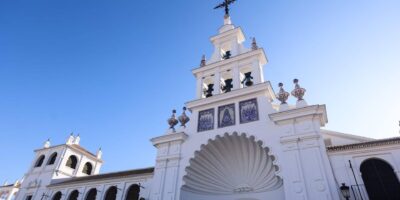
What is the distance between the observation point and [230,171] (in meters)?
13.1

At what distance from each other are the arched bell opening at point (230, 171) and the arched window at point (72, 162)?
60.0 ft

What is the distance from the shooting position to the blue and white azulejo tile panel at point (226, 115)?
1323cm

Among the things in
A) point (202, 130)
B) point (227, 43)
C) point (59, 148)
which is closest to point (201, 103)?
point (202, 130)

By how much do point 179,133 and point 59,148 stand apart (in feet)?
59.5

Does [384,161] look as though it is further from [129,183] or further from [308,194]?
[129,183]

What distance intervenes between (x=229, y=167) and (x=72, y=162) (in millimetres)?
20096

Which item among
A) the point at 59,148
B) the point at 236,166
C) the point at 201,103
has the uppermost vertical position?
the point at 59,148

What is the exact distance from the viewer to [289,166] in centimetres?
1027

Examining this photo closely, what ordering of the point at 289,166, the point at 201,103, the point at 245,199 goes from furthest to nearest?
the point at 201,103, the point at 245,199, the point at 289,166

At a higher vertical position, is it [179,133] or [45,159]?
[45,159]

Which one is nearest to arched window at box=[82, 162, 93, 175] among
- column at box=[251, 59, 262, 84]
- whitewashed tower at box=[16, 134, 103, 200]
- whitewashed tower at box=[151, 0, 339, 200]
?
whitewashed tower at box=[16, 134, 103, 200]

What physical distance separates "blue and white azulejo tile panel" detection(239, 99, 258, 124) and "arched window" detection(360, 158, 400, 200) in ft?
16.4

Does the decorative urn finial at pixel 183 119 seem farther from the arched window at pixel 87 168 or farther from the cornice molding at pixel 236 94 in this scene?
the arched window at pixel 87 168

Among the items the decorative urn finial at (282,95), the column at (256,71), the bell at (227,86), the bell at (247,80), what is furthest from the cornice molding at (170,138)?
the decorative urn finial at (282,95)
